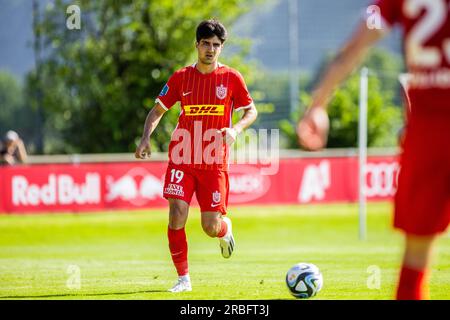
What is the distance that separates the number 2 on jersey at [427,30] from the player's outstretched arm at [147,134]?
4332 mm

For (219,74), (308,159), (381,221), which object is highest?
(219,74)

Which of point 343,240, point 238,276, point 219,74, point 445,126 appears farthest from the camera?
point 343,240

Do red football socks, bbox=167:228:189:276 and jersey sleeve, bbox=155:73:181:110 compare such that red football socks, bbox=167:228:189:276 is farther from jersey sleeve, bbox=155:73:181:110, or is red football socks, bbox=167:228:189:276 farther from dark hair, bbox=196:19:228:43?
dark hair, bbox=196:19:228:43

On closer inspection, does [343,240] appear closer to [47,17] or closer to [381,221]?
[381,221]

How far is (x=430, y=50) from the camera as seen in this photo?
16.6 feet

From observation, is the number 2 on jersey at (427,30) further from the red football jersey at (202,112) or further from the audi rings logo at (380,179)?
the audi rings logo at (380,179)

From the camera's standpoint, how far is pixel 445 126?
16.4 feet

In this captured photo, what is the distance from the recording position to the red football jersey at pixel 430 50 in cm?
505

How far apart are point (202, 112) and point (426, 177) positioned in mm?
4596

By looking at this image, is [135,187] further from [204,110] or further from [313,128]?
[313,128]

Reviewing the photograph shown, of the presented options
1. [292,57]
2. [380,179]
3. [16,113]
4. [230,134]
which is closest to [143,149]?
[230,134]
